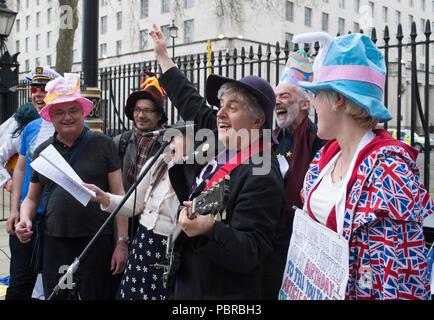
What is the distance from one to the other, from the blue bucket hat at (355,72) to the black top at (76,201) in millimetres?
1903

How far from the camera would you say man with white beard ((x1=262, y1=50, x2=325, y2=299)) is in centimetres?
274

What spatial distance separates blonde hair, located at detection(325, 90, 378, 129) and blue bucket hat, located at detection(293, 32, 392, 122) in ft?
0.15

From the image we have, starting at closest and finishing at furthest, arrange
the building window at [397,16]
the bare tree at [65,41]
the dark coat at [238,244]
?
1. the dark coat at [238,244]
2. the bare tree at [65,41]
3. the building window at [397,16]

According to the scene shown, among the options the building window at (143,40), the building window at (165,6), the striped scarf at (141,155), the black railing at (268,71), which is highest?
the building window at (165,6)

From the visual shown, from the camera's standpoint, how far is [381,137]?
186cm

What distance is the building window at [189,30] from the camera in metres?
32.8

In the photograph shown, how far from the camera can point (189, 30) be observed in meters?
33.3

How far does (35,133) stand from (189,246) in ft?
7.62

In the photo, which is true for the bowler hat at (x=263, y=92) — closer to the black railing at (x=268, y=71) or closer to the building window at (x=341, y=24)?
the black railing at (x=268, y=71)

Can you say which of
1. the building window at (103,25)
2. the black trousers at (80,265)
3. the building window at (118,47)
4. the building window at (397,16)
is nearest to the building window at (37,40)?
the building window at (103,25)

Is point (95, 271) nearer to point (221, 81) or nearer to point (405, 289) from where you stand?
point (221, 81)

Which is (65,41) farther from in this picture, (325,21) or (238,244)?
(325,21)

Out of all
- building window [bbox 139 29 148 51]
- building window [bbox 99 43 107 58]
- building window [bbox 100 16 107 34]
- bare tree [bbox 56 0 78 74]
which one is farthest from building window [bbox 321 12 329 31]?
bare tree [bbox 56 0 78 74]
